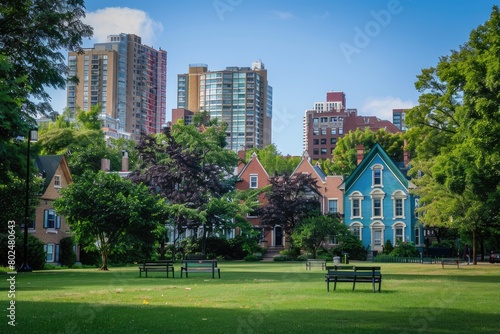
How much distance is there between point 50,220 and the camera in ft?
200

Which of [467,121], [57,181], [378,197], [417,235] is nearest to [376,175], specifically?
[378,197]

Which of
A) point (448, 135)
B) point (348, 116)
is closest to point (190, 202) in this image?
point (448, 135)

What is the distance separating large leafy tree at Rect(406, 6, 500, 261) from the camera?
3572cm

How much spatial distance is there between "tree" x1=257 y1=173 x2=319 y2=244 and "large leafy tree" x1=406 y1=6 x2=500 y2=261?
20.8 m

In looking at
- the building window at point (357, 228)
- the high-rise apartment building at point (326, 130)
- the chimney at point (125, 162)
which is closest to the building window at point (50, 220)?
the chimney at point (125, 162)

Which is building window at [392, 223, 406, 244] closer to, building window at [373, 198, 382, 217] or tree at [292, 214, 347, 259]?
building window at [373, 198, 382, 217]

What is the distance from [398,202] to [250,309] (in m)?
63.6

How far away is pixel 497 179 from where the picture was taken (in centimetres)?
3803

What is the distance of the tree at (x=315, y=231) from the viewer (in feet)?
224

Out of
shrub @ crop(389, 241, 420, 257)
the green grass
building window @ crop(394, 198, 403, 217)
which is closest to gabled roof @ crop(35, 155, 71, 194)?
shrub @ crop(389, 241, 420, 257)

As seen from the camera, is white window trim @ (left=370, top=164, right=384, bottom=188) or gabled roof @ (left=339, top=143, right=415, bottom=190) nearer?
gabled roof @ (left=339, top=143, right=415, bottom=190)

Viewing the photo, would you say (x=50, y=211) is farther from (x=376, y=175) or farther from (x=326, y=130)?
(x=326, y=130)

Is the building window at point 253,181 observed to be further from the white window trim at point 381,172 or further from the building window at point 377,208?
the building window at point 377,208

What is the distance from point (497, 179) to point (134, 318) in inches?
1083
